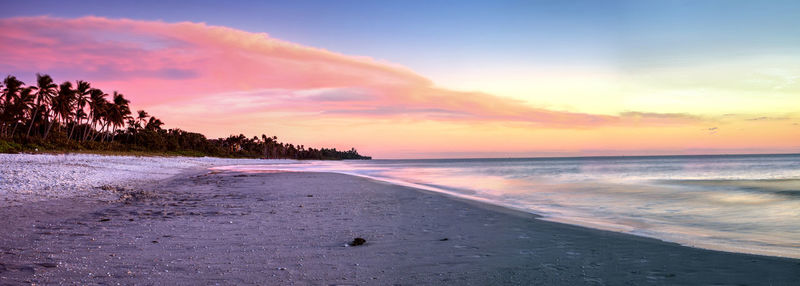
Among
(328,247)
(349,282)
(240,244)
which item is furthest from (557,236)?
(240,244)

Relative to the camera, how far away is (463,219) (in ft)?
37.7

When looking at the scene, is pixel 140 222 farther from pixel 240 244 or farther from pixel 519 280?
pixel 519 280

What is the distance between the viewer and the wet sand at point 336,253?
5645 millimetres

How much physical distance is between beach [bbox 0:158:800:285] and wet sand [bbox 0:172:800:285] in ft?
0.06

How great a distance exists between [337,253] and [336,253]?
16 millimetres

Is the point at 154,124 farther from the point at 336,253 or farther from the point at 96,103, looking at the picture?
the point at 336,253

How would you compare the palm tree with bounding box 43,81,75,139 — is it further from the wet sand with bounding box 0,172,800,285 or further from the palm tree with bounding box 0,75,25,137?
the wet sand with bounding box 0,172,800,285

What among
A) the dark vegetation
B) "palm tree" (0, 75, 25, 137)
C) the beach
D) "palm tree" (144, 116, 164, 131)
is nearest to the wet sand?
the beach

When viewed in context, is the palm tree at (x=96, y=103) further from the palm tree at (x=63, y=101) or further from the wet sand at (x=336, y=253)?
the wet sand at (x=336, y=253)

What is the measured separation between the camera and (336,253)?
7.15 m

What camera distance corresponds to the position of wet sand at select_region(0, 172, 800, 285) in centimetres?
564

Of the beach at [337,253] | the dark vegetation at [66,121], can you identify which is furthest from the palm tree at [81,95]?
the beach at [337,253]

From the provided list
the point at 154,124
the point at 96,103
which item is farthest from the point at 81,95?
the point at 154,124

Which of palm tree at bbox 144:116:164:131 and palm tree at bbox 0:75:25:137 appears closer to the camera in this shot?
palm tree at bbox 0:75:25:137
